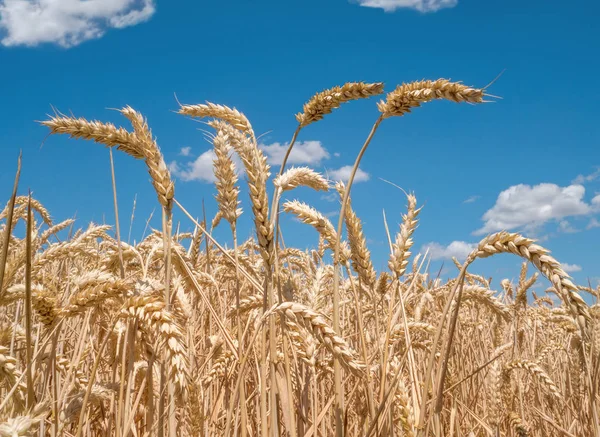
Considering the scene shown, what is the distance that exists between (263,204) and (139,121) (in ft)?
1.53

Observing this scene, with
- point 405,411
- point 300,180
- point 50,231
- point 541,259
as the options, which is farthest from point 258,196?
point 50,231

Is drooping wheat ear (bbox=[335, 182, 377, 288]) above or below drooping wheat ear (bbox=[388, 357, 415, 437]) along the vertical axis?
above

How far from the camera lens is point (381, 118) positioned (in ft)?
5.56

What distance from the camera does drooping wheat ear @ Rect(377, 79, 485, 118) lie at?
1.57 metres

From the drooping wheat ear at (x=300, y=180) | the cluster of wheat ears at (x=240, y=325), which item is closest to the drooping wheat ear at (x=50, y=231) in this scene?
the cluster of wheat ears at (x=240, y=325)

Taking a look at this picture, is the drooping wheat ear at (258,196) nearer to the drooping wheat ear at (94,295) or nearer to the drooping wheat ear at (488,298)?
the drooping wheat ear at (94,295)

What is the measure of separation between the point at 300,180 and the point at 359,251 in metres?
0.35

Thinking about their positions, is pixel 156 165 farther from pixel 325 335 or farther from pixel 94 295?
pixel 325 335

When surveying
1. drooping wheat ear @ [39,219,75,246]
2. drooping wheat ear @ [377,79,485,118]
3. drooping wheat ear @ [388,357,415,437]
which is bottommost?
drooping wheat ear @ [388,357,415,437]

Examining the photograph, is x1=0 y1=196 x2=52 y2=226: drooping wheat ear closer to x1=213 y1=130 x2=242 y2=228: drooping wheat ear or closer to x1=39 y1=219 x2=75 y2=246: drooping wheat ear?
x1=39 y1=219 x2=75 y2=246: drooping wheat ear

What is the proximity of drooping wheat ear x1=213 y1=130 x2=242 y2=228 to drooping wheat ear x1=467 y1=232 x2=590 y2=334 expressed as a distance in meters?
0.88

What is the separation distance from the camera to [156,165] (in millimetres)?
1470

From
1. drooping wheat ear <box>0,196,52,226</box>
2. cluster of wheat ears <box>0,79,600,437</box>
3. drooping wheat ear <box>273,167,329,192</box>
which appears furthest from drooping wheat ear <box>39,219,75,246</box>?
drooping wheat ear <box>273,167,329,192</box>

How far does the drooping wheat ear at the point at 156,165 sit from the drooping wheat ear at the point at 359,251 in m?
0.74
